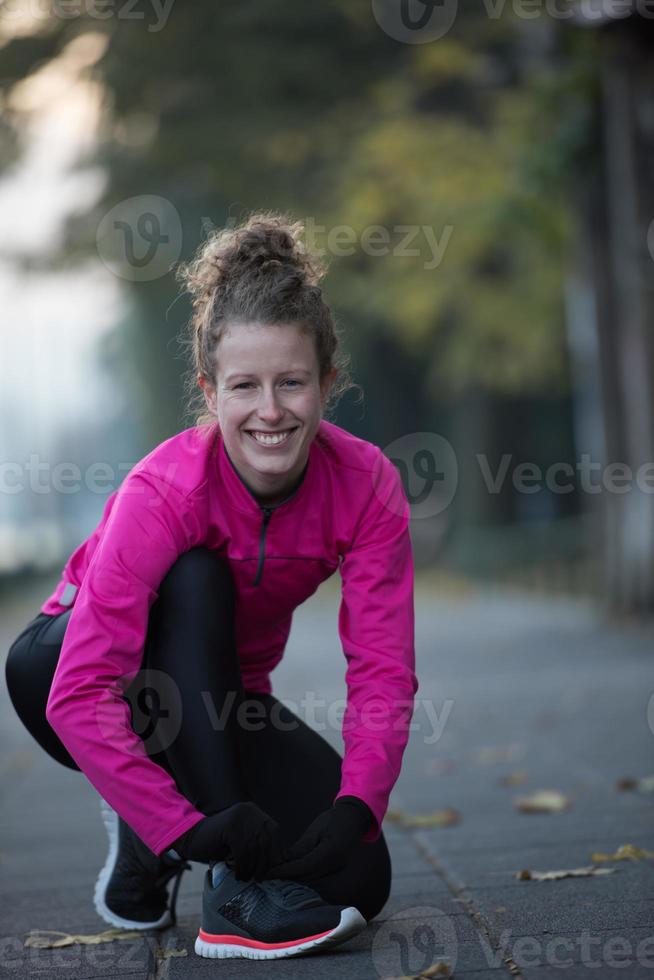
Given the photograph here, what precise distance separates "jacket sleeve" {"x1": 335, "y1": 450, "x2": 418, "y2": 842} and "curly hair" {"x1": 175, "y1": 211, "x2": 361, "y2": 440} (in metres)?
0.33

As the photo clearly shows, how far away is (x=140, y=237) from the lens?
1620 centimetres

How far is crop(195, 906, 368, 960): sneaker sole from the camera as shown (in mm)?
2658

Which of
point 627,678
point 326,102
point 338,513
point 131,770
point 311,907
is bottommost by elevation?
point 627,678

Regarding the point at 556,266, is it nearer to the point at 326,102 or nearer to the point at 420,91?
the point at 420,91

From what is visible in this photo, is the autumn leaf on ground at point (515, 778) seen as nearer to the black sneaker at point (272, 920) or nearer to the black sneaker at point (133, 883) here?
the black sneaker at point (133, 883)

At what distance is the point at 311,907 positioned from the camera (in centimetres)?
271

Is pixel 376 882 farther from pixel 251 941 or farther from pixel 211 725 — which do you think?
pixel 211 725

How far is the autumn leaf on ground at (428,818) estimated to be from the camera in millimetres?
4285

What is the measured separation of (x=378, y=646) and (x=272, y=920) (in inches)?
23.5

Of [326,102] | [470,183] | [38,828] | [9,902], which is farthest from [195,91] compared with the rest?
[9,902]

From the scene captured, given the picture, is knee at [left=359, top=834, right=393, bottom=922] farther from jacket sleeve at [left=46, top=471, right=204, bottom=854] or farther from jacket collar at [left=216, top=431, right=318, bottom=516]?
jacket collar at [left=216, top=431, right=318, bottom=516]

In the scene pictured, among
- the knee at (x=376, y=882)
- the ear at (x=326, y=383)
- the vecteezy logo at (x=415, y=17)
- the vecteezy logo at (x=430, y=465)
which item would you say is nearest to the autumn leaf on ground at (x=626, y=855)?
the knee at (x=376, y=882)

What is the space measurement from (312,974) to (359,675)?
24.8 inches

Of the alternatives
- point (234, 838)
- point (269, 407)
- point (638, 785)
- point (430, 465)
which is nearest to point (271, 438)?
point (269, 407)
